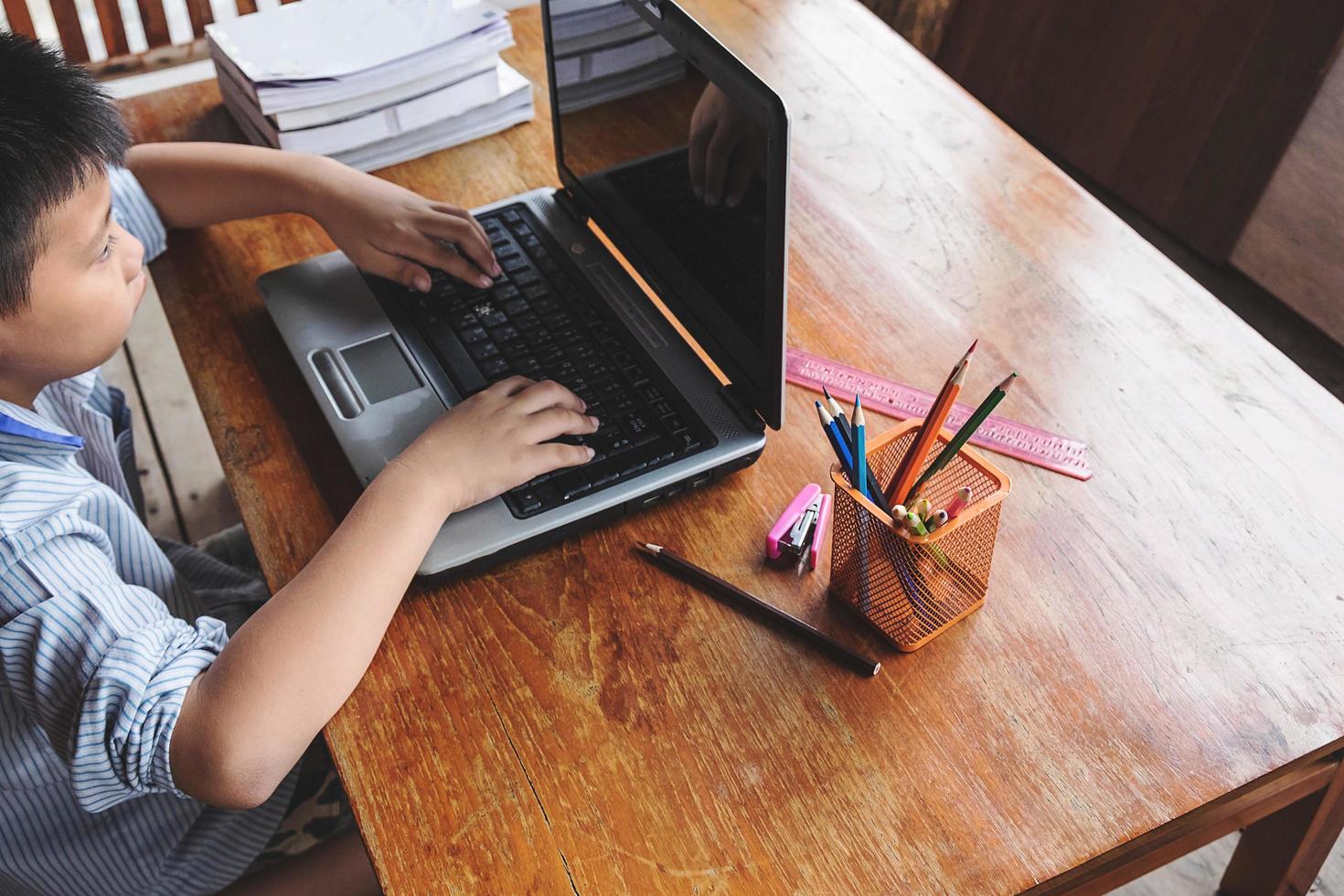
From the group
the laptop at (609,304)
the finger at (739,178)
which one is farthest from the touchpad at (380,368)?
the finger at (739,178)

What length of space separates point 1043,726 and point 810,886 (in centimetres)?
19

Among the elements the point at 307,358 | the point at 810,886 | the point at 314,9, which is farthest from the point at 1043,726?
the point at 314,9

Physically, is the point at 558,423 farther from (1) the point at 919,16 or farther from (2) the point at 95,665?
(1) the point at 919,16

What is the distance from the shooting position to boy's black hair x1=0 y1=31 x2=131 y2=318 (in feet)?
2.39

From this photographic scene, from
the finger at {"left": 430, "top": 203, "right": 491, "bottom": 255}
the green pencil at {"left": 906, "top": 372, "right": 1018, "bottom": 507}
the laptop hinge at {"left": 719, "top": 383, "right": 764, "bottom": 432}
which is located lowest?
the laptop hinge at {"left": 719, "top": 383, "right": 764, "bottom": 432}

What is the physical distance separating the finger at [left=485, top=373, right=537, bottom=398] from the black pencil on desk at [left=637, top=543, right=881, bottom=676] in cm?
16

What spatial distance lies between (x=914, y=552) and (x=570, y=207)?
53 cm

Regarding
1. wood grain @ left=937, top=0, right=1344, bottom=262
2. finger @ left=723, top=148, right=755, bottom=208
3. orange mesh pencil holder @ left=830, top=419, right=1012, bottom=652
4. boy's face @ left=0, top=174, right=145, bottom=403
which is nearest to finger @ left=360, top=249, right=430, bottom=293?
boy's face @ left=0, top=174, right=145, bottom=403

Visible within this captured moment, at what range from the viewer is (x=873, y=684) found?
727 millimetres

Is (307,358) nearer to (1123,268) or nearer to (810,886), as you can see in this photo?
(810,886)

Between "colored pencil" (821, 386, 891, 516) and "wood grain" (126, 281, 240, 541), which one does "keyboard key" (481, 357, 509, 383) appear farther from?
"wood grain" (126, 281, 240, 541)

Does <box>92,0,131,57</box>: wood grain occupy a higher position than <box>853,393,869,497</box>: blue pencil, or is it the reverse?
<box>853,393,869,497</box>: blue pencil

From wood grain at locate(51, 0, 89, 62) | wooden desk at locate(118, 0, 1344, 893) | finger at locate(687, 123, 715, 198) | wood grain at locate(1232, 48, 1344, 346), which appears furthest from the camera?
wood grain at locate(1232, 48, 1344, 346)

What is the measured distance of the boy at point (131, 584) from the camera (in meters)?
0.68
